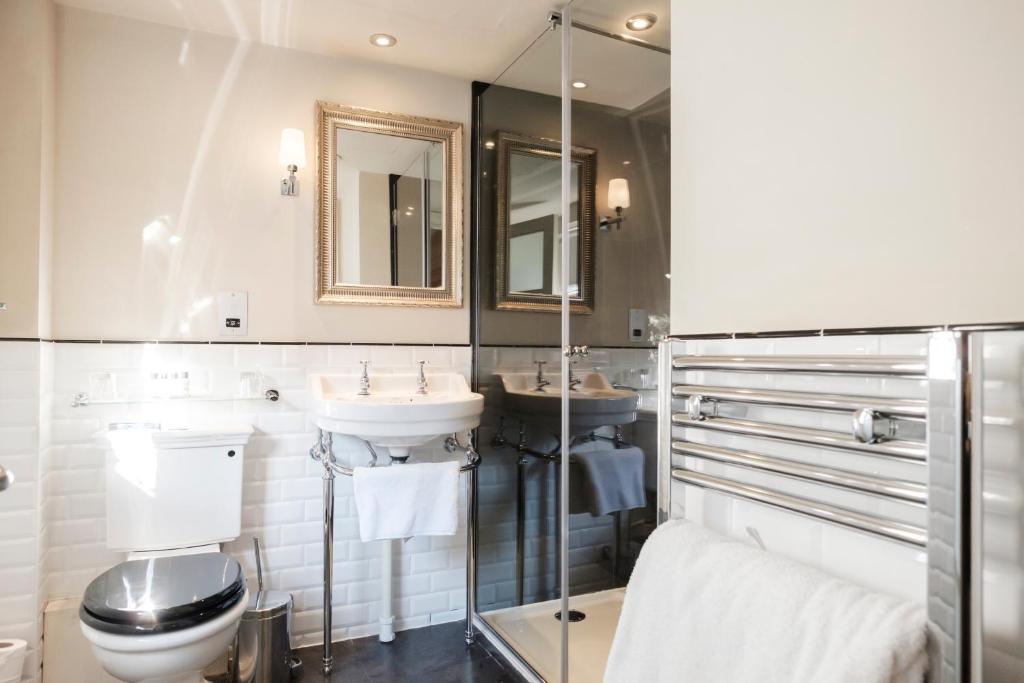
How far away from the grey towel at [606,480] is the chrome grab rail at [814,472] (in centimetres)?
48

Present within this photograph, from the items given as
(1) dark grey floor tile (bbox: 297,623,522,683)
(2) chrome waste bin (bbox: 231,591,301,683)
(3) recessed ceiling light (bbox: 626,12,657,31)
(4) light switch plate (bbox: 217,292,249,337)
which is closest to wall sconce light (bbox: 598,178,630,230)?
(3) recessed ceiling light (bbox: 626,12,657,31)

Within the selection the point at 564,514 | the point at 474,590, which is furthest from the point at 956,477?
the point at 474,590

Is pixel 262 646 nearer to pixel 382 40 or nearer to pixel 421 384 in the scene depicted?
pixel 421 384

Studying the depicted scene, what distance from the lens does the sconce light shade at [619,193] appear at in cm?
163

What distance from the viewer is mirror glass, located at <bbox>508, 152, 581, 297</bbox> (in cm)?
188

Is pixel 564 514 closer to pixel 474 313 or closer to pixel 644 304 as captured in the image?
pixel 644 304

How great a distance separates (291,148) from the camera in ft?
7.55

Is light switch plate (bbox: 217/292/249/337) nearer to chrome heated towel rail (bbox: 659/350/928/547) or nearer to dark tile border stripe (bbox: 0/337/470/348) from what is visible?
dark tile border stripe (bbox: 0/337/470/348)

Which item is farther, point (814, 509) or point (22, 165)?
point (22, 165)

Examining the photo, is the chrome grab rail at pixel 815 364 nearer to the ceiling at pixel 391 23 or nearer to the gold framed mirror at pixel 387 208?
the ceiling at pixel 391 23

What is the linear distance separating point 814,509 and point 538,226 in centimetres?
143

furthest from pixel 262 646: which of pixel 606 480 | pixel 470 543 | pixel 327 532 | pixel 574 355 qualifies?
pixel 574 355

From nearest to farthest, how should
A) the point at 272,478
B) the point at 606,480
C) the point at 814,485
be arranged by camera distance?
the point at 814,485 → the point at 606,480 → the point at 272,478

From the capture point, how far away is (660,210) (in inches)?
58.7
